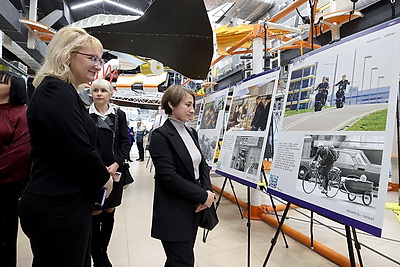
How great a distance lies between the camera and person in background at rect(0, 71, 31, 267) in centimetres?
153

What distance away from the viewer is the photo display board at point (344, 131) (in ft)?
2.93

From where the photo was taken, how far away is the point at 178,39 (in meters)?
2.34

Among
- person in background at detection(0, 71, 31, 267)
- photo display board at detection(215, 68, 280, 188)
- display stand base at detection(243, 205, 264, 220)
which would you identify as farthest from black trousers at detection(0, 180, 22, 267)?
display stand base at detection(243, 205, 264, 220)

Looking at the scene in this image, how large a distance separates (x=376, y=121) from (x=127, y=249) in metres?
2.24

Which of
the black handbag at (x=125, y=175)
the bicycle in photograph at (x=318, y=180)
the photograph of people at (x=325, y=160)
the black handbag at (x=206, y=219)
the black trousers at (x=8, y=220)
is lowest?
the black trousers at (x=8, y=220)

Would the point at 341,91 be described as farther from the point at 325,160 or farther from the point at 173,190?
the point at 173,190

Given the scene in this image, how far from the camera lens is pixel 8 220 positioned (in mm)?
1562

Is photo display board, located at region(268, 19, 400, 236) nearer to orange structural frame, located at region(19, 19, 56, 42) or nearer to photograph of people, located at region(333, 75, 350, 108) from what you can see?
photograph of people, located at region(333, 75, 350, 108)

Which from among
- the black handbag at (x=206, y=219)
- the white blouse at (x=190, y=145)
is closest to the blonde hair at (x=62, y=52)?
the white blouse at (x=190, y=145)

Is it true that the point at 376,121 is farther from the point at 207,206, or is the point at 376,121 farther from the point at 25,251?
the point at 25,251

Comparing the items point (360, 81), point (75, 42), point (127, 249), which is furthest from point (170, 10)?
point (127, 249)

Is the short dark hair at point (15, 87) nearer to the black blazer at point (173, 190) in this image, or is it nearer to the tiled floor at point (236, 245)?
the black blazer at point (173, 190)

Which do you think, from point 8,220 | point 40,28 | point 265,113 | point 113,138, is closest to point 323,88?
point 265,113

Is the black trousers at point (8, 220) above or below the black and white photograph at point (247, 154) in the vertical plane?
below
